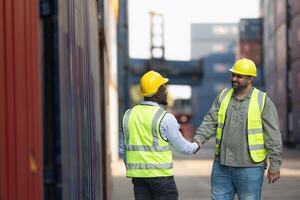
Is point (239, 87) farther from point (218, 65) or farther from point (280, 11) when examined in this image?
point (218, 65)

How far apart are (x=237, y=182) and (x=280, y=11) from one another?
29.7 metres

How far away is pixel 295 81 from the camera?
30.8 metres

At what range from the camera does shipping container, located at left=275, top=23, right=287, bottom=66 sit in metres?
32.8

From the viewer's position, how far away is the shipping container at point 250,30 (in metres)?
47.1

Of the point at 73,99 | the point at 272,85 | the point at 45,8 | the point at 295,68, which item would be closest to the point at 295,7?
the point at 295,68

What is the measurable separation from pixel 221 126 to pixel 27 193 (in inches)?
114

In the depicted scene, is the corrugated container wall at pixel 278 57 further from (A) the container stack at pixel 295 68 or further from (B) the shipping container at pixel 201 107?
(B) the shipping container at pixel 201 107

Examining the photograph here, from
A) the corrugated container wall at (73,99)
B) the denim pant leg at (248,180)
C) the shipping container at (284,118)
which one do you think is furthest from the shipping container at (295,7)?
the corrugated container wall at (73,99)

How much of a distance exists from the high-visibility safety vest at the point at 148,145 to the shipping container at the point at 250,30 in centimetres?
4296

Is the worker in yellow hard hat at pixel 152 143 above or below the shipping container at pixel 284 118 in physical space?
above

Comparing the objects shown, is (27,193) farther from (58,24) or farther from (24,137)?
(58,24)

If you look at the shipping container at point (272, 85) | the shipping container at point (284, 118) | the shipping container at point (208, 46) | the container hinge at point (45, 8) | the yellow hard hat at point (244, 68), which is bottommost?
the shipping container at point (284, 118)

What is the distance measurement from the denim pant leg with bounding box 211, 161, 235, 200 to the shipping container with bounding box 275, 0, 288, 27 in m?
28.0

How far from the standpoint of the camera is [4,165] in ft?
8.86
